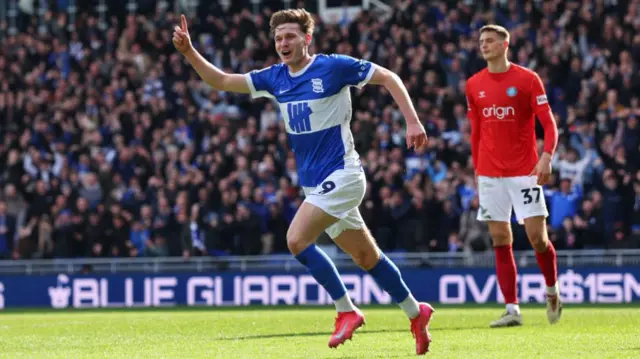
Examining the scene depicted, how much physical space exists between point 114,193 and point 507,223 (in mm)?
11719

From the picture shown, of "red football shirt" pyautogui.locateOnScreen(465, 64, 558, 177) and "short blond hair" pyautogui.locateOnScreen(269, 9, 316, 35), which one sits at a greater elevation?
"short blond hair" pyautogui.locateOnScreen(269, 9, 316, 35)

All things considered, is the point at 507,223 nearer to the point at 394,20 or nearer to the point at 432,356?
the point at 432,356

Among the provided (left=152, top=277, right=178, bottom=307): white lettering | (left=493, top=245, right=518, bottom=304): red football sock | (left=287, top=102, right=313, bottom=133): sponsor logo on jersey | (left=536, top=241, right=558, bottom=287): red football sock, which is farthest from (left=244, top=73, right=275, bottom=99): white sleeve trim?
(left=152, top=277, right=178, bottom=307): white lettering

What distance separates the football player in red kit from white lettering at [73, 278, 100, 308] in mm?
10479

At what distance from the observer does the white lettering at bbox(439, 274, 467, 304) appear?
19.2 metres

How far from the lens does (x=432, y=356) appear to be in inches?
330

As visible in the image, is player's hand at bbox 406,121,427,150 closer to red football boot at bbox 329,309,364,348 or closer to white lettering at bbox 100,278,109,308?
red football boot at bbox 329,309,364,348

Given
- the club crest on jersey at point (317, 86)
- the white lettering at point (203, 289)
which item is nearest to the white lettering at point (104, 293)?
the white lettering at point (203, 289)

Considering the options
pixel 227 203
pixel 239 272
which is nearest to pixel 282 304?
pixel 239 272

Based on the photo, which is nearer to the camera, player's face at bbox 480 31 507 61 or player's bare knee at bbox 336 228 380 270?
player's bare knee at bbox 336 228 380 270

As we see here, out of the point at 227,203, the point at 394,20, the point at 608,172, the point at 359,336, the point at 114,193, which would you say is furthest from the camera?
the point at 394,20

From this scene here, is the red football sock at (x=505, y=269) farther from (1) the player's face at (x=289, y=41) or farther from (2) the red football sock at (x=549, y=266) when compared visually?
(1) the player's face at (x=289, y=41)

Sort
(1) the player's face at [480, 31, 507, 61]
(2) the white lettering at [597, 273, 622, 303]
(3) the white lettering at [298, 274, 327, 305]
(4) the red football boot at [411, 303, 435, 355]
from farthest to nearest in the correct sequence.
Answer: (3) the white lettering at [298, 274, 327, 305] < (2) the white lettering at [597, 273, 622, 303] < (1) the player's face at [480, 31, 507, 61] < (4) the red football boot at [411, 303, 435, 355]

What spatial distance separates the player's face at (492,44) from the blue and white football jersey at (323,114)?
3.15 meters
